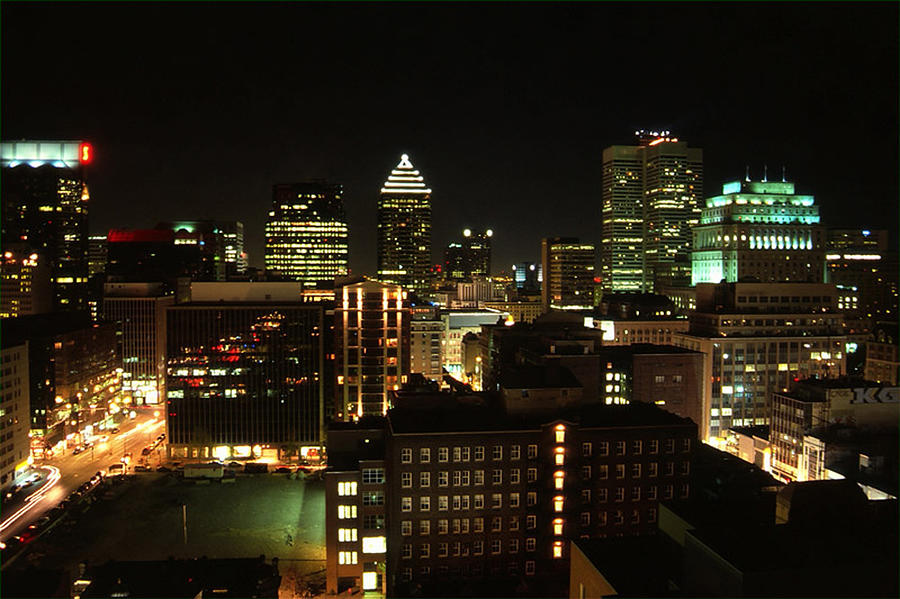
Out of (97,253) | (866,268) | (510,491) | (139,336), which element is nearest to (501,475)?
(510,491)

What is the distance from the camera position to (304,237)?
9638 centimetres

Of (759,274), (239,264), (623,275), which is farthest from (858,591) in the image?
(239,264)

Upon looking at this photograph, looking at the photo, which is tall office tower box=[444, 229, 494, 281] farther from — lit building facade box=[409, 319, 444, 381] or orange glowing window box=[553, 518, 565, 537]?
orange glowing window box=[553, 518, 565, 537]

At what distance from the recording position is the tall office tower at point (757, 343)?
41781mm

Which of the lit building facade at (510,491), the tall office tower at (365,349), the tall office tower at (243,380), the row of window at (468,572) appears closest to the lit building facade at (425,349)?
the tall office tower at (365,349)

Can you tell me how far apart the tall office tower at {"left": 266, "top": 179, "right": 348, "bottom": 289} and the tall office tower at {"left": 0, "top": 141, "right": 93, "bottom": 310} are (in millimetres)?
29464

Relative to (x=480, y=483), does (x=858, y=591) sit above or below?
above

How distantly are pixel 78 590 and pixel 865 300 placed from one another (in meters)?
72.6

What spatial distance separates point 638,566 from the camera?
10266 mm

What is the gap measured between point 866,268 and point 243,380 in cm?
7036

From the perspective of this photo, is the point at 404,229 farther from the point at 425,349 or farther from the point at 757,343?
the point at 757,343

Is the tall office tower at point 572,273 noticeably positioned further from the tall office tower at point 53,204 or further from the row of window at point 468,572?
the row of window at point 468,572

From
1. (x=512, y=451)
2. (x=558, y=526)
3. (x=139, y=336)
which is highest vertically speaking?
(x=139, y=336)

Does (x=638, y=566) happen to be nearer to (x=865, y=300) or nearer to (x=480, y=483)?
(x=480, y=483)
